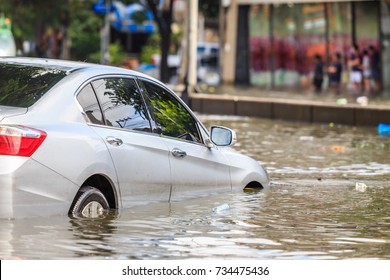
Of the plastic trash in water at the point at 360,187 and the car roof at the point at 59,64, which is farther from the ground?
the car roof at the point at 59,64

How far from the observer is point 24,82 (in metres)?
8.66

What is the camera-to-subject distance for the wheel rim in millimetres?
8484

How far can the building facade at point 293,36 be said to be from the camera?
42344 millimetres

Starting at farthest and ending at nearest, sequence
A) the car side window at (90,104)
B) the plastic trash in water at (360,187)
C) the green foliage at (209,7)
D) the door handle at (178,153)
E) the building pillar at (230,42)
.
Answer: the green foliage at (209,7), the building pillar at (230,42), the plastic trash in water at (360,187), the door handle at (178,153), the car side window at (90,104)

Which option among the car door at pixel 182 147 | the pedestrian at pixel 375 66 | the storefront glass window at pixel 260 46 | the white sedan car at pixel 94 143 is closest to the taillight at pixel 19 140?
the white sedan car at pixel 94 143

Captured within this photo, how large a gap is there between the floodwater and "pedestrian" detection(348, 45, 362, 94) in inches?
1090

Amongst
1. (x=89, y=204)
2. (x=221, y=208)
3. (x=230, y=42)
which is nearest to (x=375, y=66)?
(x=230, y=42)

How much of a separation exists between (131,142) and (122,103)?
0.39 metres

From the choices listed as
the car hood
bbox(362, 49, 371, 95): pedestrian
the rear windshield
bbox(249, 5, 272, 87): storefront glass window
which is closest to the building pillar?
bbox(249, 5, 272, 87): storefront glass window

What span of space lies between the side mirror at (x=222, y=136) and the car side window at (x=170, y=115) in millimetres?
140

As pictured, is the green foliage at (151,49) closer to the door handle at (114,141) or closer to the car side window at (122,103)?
the car side window at (122,103)

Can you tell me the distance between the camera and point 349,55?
4291 centimetres
